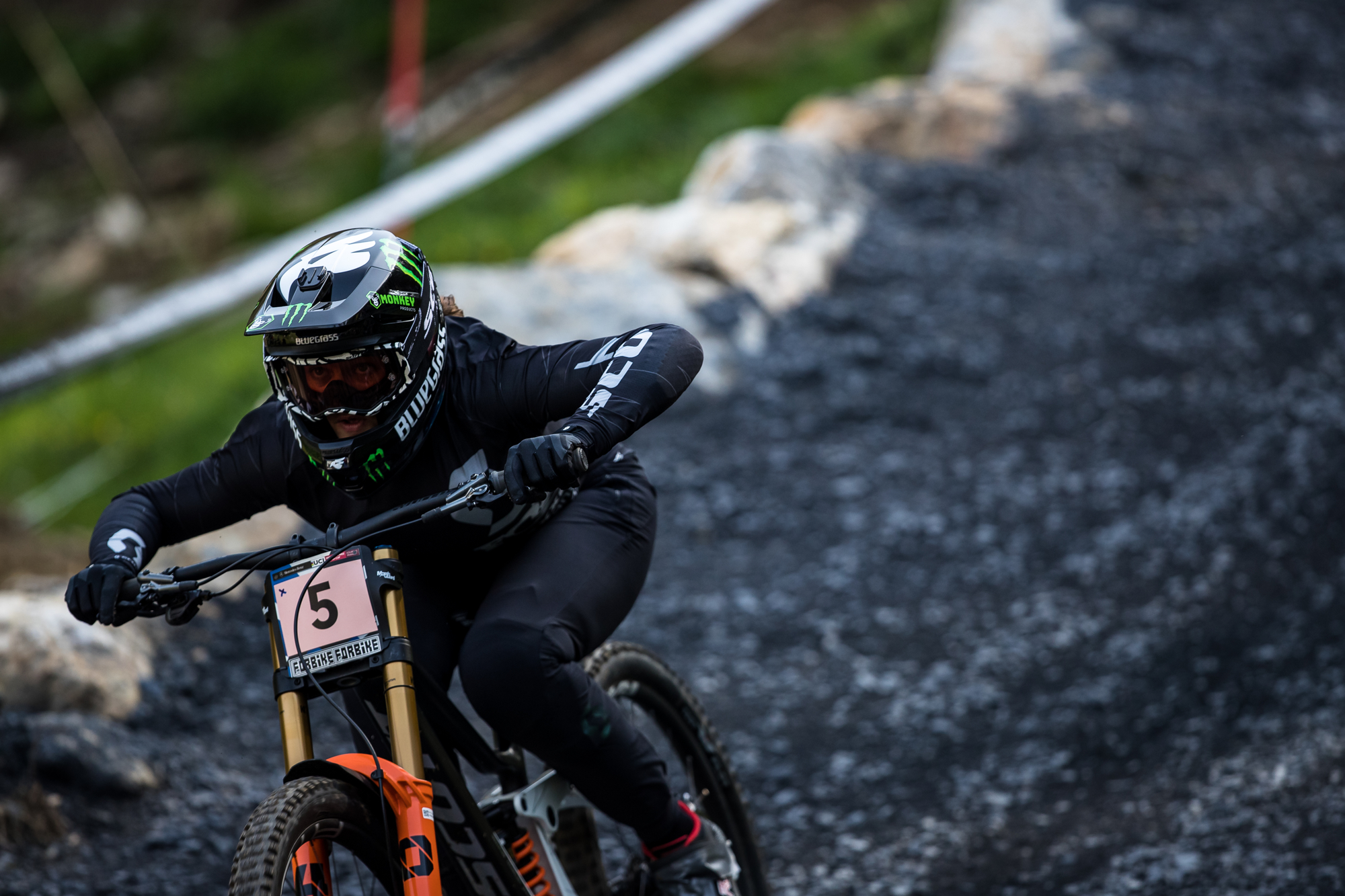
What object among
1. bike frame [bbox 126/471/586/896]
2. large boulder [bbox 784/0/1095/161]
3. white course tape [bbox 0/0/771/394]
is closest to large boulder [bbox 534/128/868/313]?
large boulder [bbox 784/0/1095/161]

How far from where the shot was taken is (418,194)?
11023mm

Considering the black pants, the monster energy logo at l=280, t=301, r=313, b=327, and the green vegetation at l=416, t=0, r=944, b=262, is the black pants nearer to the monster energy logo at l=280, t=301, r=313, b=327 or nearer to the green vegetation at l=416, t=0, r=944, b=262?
the monster energy logo at l=280, t=301, r=313, b=327

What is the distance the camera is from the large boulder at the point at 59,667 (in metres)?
5.09

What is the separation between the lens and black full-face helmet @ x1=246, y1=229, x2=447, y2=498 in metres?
2.97

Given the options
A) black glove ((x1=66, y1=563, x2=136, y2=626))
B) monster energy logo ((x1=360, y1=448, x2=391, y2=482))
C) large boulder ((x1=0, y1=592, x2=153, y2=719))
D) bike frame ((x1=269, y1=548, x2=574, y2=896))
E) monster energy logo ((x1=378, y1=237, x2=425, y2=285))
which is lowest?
bike frame ((x1=269, y1=548, x2=574, y2=896))

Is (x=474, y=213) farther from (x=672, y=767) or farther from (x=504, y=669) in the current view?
(x=504, y=669)

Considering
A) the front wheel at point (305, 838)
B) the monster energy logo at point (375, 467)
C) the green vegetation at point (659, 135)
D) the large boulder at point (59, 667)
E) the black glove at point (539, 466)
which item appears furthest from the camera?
the green vegetation at point (659, 135)

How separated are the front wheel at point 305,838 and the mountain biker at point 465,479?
1.32 ft

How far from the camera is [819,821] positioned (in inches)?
196

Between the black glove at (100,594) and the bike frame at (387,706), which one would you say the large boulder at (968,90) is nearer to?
the bike frame at (387,706)

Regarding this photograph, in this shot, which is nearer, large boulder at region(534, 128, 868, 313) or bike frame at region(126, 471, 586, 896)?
bike frame at region(126, 471, 586, 896)

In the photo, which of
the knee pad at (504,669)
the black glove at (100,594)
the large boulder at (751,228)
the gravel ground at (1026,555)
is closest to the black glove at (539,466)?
the knee pad at (504,669)

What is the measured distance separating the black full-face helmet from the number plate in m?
0.33

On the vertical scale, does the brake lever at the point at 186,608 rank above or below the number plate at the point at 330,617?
above
